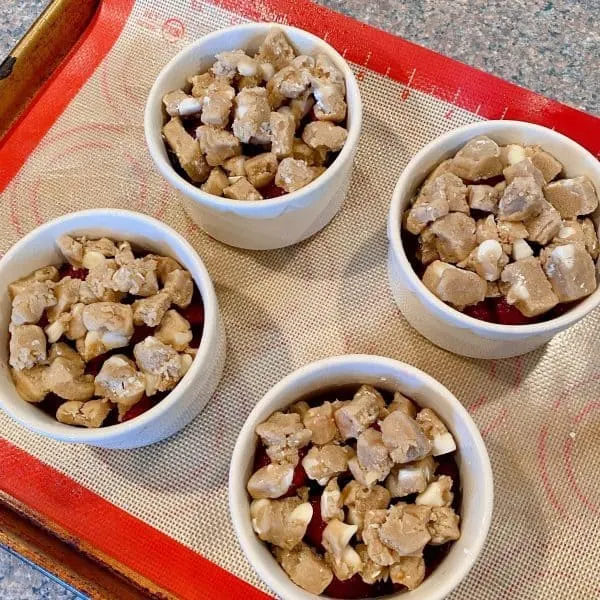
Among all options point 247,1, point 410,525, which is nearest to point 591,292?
point 410,525

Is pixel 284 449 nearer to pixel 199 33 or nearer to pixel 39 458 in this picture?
pixel 39 458

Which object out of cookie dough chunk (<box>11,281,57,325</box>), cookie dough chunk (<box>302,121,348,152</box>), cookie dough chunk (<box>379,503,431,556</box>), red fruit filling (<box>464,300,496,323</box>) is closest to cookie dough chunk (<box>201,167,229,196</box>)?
cookie dough chunk (<box>302,121,348,152</box>)

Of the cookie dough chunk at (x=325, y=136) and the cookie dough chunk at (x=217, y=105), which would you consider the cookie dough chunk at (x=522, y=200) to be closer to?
the cookie dough chunk at (x=325, y=136)

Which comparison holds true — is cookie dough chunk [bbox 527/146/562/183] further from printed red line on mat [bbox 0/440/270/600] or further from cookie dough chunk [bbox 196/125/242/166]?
printed red line on mat [bbox 0/440/270/600]

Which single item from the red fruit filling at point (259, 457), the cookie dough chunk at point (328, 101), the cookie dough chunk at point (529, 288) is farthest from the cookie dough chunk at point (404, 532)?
the cookie dough chunk at point (328, 101)

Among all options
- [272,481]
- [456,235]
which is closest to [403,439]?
[272,481]

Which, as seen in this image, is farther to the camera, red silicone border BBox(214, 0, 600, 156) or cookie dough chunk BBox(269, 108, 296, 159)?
red silicone border BBox(214, 0, 600, 156)
